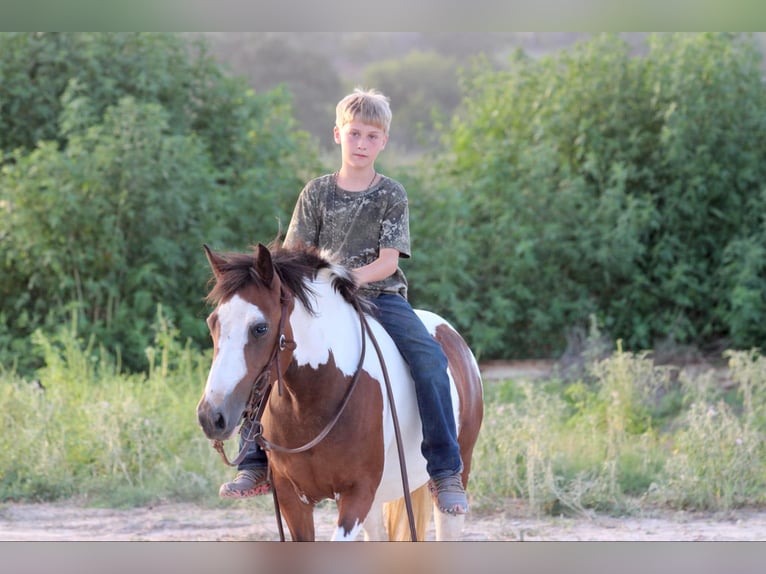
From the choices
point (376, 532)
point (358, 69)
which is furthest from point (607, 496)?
point (358, 69)

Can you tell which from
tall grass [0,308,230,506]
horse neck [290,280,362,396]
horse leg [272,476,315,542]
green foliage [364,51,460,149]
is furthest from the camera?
green foliage [364,51,460,149]

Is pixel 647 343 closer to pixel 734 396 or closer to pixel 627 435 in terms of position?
pixel 734 396

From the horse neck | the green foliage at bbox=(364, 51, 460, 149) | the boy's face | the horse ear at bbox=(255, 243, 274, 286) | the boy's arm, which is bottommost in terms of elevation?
the horse neck

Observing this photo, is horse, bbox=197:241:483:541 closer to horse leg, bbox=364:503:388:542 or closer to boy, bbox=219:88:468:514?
boy, bbox=219:88:468:514

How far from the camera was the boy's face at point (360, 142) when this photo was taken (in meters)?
3.76

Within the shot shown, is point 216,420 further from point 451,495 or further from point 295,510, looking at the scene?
point 451,495

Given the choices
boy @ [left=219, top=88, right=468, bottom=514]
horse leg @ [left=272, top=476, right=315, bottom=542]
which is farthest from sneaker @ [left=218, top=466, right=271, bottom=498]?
horse leg @ [left=272, top=476, right=315, bottom=542]

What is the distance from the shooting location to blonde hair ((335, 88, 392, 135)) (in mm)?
3768

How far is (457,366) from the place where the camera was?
429 centimetres

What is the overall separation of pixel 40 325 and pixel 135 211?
1216mm

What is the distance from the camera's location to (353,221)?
378cm

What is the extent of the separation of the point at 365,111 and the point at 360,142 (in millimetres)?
119

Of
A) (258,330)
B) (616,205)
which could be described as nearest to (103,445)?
(258,330)

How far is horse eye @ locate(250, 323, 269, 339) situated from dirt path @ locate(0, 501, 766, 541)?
9.02 feet
